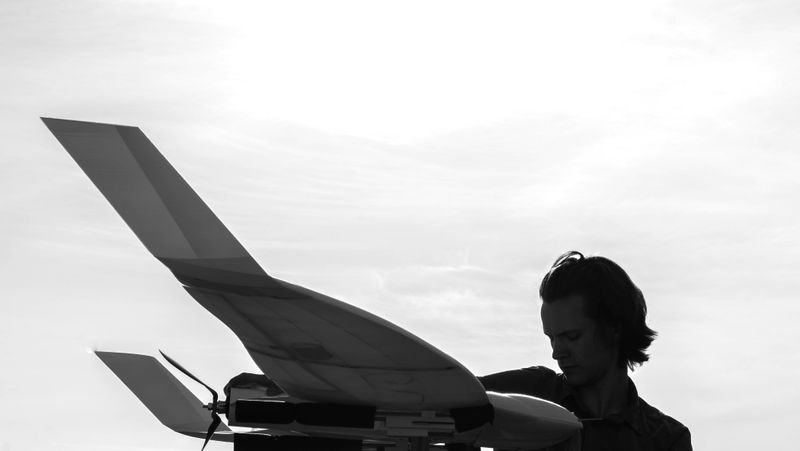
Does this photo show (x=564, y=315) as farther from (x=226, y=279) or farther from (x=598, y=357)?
(x=226, y=279)

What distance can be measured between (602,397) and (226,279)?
13.0 feet

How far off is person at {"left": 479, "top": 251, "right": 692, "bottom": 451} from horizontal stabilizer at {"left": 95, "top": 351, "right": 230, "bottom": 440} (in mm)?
1998

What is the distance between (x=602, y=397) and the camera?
628cm

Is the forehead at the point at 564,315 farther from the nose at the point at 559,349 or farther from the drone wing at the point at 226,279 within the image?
the drone wing at the point at 226,279

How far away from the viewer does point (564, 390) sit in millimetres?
6391

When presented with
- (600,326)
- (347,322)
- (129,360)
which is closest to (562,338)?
(600,326)

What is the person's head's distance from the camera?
5.83m

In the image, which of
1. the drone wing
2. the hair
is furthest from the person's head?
the drone wing

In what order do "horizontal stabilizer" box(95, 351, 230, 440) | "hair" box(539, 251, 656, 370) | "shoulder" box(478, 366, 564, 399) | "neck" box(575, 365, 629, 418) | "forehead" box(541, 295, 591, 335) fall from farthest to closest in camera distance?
"shoulder" box(478, 366, 564, 399) < "neck" box(575, 365, 629, 418) < "hair" box(539, 251, 656, 370) < "forehead" box(541, 295, 591, 335) < "horizontal stabilizer" box(95, 351, 230, 440)

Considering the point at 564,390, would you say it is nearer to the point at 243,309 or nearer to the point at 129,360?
the point at 129,360

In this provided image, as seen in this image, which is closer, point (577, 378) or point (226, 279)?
point (226, 279)

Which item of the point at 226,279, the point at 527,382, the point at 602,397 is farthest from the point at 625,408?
the point at 226,279

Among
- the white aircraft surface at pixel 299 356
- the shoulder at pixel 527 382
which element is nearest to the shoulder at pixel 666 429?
the shoulder at pixel 527 382

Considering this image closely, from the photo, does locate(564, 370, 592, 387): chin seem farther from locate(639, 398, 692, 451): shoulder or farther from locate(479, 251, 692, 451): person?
locate(639, 398, 692, 451): shoulder
